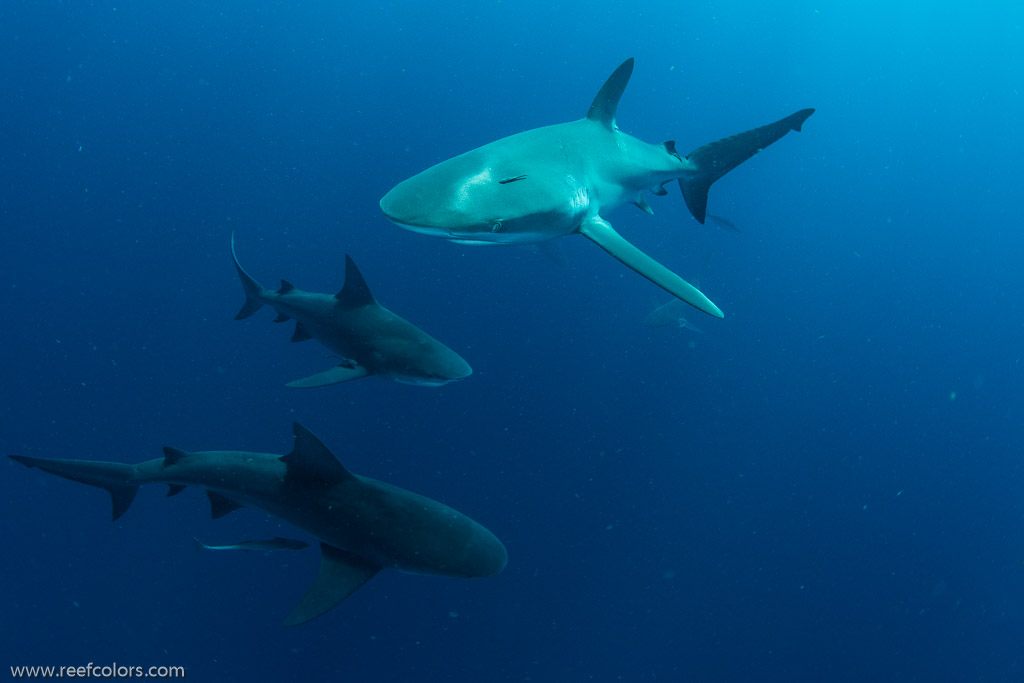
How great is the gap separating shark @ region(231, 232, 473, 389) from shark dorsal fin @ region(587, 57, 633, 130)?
2199mm

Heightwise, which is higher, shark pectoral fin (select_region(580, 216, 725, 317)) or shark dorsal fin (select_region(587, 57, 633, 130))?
shark dorsal fin (select_region(587, 57, 633, 130))

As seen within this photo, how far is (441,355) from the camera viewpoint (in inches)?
187

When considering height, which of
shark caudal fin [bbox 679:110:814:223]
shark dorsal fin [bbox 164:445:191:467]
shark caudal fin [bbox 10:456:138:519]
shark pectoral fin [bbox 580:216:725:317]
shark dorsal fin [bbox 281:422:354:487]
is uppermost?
shark caudal fin [bbox 679:110:814:223]

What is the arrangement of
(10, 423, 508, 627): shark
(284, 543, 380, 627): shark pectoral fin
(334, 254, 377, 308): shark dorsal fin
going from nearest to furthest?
(284, 543, 380, 627): shark pectoral fin
(10, 423, 508, 627): shark
(334, 254, 377, 308): shark dorsal fin

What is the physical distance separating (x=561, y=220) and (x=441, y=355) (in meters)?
1.78

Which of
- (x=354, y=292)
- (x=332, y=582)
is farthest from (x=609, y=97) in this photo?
(x=332, y=582)

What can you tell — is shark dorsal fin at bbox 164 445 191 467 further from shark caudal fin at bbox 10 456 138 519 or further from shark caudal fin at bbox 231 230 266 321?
shark caudal fin at bbox 231 230 266 321

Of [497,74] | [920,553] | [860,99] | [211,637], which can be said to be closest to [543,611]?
[211,637]

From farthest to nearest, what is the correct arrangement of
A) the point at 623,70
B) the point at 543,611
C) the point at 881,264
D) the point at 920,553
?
the point at 881,264
the point at 920,553
the point at 543,611
the point at 623,70

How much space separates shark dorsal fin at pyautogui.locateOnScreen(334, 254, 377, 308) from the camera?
4.82 m

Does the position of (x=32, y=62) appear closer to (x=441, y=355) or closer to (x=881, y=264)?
(x=441, y=355)

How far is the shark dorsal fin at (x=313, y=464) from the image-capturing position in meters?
3.89

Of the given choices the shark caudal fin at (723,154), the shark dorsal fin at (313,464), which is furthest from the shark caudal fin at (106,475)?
the shark caudal fin at (723,154)

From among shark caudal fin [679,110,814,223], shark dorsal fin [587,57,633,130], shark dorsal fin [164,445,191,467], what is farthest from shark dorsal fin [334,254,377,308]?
shark caudal fin [679,110,814,223]
